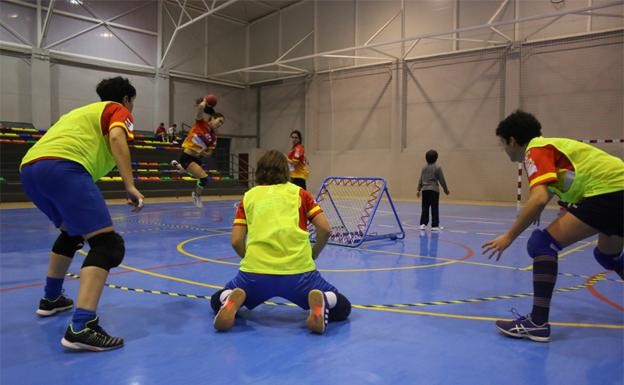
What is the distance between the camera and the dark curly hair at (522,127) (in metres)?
3.50

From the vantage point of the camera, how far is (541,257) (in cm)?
344

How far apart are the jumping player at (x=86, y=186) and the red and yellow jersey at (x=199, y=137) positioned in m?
6.51

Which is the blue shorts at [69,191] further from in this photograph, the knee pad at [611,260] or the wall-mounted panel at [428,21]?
the wall-mounted panel at [428,21]

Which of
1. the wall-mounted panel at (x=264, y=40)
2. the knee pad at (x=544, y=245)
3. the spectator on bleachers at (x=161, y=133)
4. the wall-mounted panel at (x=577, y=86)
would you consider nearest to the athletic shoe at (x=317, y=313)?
the knee pad at (x=544, y=245)

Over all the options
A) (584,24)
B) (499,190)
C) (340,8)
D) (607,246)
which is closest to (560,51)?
(584,24)

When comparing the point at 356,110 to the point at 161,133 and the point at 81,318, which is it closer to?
the point at 161,133

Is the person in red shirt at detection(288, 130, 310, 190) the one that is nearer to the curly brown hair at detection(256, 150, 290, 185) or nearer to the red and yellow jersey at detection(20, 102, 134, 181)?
the curly brown hair at detection(256, 150, 290, 185)

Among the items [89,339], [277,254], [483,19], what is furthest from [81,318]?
[483,19]

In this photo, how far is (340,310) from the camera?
12.3 feet

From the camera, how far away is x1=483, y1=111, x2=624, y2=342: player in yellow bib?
10.5 ft

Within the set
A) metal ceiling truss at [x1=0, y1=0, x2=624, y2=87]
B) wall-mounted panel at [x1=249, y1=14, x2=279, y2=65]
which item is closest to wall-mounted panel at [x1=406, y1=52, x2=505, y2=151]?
metal ceiling truss at [x1=0, y1=0, x2=624, y2=87]

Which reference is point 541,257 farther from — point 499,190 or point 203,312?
point 499,190

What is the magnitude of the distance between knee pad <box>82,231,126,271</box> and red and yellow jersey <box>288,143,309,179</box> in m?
7.36

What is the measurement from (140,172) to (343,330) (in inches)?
803
